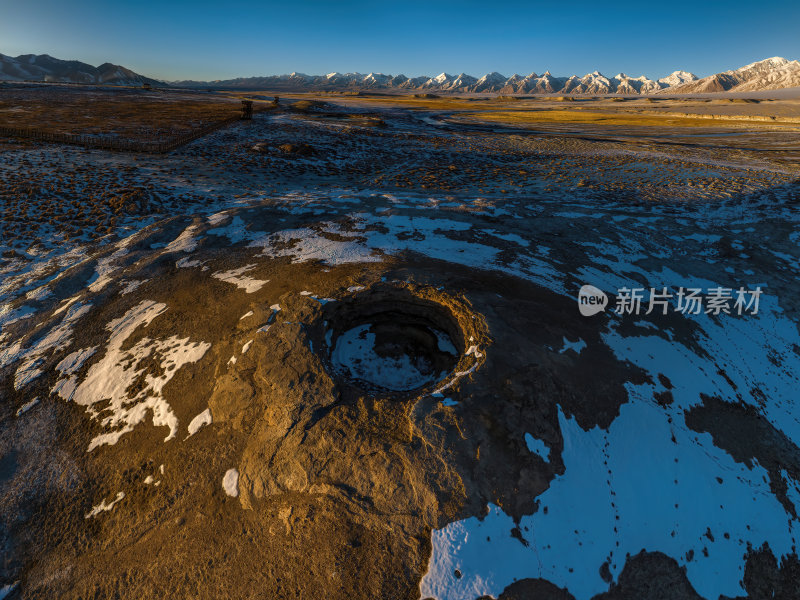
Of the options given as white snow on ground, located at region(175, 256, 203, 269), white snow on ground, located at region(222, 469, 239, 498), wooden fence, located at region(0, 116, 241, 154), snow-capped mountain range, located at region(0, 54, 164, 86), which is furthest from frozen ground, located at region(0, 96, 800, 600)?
snow-capped mountain range, located at region(0, 54, 164, 86)

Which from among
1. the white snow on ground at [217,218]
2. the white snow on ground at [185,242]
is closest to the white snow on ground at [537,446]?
the white snow on ground at [185,242]

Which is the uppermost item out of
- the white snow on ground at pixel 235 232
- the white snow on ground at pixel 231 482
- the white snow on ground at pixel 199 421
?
the white snow on ground at pixel 231 482

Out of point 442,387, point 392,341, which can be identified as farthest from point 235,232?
point 442,387

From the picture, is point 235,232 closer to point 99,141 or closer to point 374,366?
point 374,366

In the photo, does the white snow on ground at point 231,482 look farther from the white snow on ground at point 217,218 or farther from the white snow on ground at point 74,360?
the white snow on ground at point 217,218

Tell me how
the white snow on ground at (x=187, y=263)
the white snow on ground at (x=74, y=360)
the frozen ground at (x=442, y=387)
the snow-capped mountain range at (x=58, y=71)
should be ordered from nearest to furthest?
the frozen ground at (x=442, y=387), the white snow on ground at (x=74, y=360), the white snow on ground at (x=187, y=263), the snow-capped mountain range at (x=58, y=71)

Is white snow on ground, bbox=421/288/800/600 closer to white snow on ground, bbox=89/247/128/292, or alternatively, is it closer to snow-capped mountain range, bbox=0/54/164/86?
white snow on ground, bbox=89/247/128/292

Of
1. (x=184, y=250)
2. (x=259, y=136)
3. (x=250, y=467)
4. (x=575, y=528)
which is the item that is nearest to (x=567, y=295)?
(x=575, y=528)
